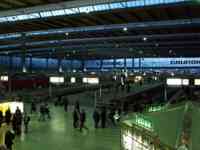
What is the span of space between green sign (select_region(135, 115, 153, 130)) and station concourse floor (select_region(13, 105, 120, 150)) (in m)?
11.6

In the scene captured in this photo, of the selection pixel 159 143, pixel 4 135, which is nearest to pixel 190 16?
pixel 4 135

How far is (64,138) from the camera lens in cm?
2494

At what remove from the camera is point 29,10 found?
28172 mm

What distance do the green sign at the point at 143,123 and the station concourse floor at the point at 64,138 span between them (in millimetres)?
11586

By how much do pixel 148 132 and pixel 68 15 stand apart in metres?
23.0

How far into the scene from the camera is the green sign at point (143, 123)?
9.13 metres

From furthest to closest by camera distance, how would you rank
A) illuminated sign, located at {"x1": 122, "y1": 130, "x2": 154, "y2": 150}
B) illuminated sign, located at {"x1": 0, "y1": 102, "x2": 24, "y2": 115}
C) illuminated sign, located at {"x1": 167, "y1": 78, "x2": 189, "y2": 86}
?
1. illuminated sign, located at {"x1": 167, "y1": 78, "x2": 189, "y2": 86}
2. illuminated sign, located at {"x1": 0, "y1": 102, "x2": 24, "y2": 115}
3. illuminated sign, located at {"x1": 122, "y1": 130, "x2": 154, "y2": 150}

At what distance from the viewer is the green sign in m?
9.13

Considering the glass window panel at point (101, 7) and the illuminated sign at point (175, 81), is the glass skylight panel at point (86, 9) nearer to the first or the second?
the glass window panel at point (101, 7)

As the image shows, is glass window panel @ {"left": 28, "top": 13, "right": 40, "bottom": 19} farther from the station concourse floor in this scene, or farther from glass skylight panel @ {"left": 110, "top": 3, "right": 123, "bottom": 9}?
the station concourse floor

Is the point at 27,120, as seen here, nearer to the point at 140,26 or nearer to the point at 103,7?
the point at 103,7

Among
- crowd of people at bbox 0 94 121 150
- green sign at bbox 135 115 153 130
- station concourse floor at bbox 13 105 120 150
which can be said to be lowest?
station concourse floor at bbox 13 105 120 150

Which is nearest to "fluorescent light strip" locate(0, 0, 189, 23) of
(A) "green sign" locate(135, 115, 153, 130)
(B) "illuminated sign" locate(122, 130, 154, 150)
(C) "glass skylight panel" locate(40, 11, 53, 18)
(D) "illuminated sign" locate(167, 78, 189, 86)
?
(C) "glass skylight panel" locate(40, 11, 53, 18)

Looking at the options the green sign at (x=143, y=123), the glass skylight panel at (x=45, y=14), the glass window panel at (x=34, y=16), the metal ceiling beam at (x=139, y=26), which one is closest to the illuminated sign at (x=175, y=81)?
the metal ceiling beam at (x=139, y=26)
